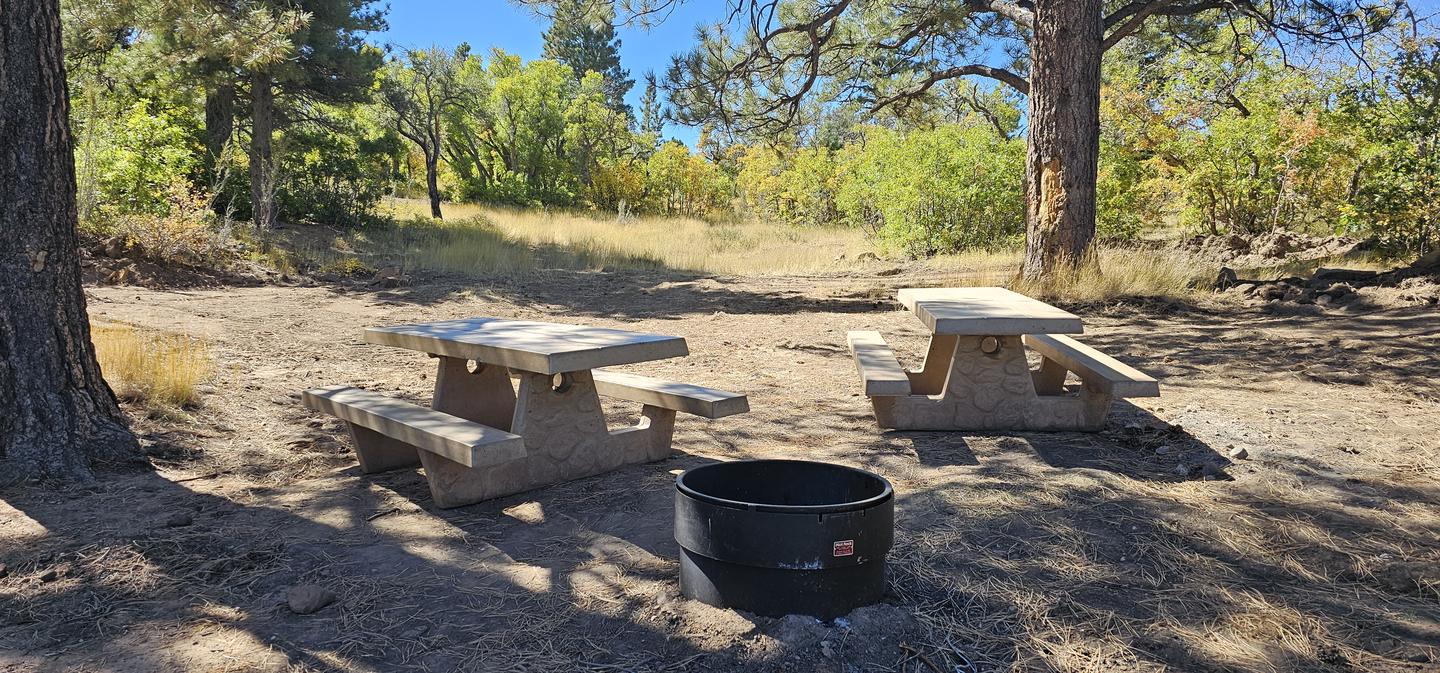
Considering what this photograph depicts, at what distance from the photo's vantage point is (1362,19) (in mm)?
9703

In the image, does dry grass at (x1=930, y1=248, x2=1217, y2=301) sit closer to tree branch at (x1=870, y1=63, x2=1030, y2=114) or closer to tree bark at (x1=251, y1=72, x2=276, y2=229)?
tree branch at (x1=870, y1=63, x2=1030, y2=114)

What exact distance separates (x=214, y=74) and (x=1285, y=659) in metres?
16.4

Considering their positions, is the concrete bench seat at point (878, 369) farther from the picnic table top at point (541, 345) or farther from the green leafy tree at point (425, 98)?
the green leafy tree at point (425, 98)

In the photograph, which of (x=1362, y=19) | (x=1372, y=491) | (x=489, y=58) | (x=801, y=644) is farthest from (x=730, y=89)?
(x=489, y=58)

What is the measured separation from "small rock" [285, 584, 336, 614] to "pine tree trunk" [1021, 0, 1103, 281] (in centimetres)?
787

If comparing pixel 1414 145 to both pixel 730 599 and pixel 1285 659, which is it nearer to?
pixel 1285 659

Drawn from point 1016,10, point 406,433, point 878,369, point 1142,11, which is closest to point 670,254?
point 1016,10

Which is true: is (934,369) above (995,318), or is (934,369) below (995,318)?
below

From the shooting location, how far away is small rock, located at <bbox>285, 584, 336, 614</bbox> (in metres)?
2.43

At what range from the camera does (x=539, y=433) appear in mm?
3496

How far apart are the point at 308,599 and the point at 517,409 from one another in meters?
1.14

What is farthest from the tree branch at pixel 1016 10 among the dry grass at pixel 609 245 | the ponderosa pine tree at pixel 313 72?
the ponderosa pine tree at pixel 313 72

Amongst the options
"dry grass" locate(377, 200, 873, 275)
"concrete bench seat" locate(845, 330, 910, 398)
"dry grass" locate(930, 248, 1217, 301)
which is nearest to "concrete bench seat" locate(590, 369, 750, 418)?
"concrete bench seat" locate(845, 330, 910, 398)

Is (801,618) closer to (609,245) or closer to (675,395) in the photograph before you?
(675,395)
